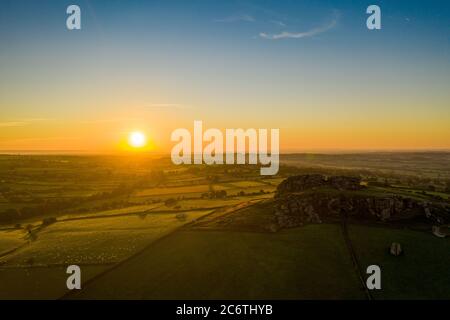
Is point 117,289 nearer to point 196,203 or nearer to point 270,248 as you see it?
point 270,248

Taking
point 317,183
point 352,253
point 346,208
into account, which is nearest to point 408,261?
point 352,253

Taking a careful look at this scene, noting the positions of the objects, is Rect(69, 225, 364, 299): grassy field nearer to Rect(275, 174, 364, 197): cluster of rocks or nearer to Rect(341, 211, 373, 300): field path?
Rect(341, 211, 373, 300): field path

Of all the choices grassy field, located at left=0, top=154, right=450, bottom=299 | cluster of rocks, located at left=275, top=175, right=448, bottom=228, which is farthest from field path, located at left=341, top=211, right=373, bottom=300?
cluster of rocks, located at left=275, top=175, right=448, bottom=228

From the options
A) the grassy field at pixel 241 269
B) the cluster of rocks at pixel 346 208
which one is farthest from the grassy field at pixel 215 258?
the cluster of rocks at pixel 346 208

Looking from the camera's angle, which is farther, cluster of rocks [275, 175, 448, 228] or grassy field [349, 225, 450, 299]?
cluster of rocks [275, 175, 448, 228]

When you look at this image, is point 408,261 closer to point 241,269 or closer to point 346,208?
point 346,208

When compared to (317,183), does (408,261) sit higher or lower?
lower

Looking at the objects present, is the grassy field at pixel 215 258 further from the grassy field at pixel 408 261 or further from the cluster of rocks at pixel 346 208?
the cluster of rocks at pixel 346 208
